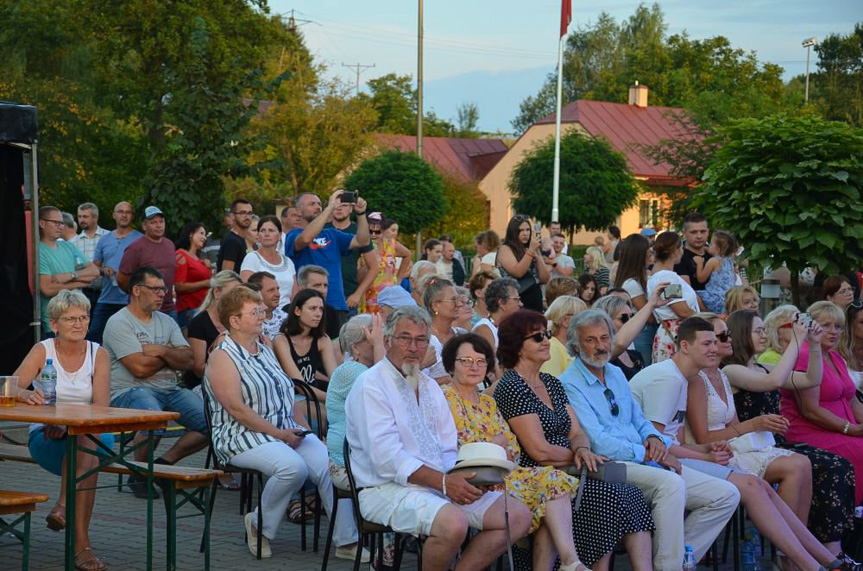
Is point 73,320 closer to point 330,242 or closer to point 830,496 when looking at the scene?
point 330,242

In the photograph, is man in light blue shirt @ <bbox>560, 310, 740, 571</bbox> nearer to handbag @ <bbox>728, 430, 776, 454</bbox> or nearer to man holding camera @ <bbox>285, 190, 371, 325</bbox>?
handbag @ <bbox>728, 430, 776, 454</bbox>

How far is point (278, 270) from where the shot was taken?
384 inches

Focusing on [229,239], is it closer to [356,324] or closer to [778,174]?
[356,324]

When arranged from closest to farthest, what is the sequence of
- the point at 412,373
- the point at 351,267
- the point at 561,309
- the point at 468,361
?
the point at 412,373 < the point at 468,361 < the point at 561,309 < the point at 351,267

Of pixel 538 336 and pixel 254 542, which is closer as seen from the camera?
pixel 538 336

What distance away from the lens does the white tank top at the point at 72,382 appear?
21.8 feet

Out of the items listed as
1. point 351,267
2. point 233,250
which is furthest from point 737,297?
point 233,250

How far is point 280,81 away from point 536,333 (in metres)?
9.48

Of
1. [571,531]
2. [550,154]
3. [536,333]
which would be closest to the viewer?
[571,531]

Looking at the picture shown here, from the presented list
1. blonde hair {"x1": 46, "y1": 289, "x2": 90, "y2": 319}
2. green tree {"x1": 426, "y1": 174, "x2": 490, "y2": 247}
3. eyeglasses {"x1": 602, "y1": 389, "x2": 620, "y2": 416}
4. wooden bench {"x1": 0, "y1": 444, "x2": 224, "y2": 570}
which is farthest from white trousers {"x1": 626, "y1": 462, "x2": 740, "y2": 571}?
green tree {"x1": 426, "y1": 174, "x2": 490, "y2": 247}

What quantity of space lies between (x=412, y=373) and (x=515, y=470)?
0.76 m

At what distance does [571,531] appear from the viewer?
19.8 feet

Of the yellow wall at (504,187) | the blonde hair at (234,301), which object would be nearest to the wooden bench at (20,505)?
the blonde hair at (234,301)

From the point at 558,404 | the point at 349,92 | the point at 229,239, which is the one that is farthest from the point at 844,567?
the point at 349,92
